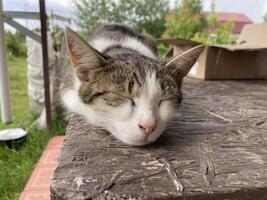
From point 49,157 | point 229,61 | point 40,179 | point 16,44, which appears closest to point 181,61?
point 229,61

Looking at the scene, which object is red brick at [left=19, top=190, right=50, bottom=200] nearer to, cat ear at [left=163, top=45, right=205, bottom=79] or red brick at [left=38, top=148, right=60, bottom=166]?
red brick at [left=38, top=148, right=60, bottom=166]

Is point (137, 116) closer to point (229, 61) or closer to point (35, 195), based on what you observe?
point (35, 195)

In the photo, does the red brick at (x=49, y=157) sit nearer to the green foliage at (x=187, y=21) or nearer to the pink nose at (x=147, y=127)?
the pink nose at (x=147, y=127)

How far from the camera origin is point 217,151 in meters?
0.73

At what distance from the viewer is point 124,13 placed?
3.28 m

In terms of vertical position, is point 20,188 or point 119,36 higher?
point 119,36

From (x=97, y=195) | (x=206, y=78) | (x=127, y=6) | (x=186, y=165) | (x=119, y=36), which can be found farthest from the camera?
(x=127, y=6)

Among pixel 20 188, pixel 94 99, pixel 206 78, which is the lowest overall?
pixel 20 188

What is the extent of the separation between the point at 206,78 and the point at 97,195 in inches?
47.4

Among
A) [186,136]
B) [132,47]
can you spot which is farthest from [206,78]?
[186,136]

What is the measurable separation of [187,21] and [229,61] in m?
1.75

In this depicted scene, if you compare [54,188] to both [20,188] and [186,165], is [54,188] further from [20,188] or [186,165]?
[20,188]

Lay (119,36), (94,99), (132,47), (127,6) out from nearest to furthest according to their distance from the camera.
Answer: (94,99) < (132,47) < (119,36) < (127,6)

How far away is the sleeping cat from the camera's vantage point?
72cm
